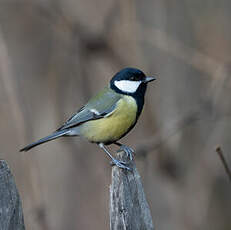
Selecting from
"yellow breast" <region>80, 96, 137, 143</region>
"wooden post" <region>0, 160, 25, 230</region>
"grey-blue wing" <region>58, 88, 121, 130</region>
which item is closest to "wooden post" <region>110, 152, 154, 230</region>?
"wooden post" <region>0, 160, 25, 230</region>

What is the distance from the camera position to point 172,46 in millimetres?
3656

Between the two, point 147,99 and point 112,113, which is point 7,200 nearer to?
point 112,113

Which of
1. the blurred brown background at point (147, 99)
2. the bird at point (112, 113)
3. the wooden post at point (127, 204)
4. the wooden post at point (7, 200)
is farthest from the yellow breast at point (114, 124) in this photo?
the wooden post at point (7, 200)

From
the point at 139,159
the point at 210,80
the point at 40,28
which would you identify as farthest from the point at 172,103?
the point at 40,28

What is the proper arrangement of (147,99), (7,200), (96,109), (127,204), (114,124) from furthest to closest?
1. (147,99)
2. (96,109)
3. (114,124)
4. (127,204)
5. (7,200)

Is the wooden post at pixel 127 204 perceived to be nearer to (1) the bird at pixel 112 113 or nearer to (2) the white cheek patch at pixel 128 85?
(1) the bird at pixel 112 113

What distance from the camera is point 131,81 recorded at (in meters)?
3.18

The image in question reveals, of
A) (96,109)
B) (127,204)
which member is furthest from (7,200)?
(96,109)

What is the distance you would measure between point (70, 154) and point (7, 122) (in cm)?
74

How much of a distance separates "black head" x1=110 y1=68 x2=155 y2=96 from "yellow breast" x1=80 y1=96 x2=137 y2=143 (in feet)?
0.25

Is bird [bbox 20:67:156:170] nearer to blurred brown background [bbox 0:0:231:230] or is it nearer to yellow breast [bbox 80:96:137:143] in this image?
yellow breast [bbox 80:96:137:143]

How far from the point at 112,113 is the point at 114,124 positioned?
0.09m

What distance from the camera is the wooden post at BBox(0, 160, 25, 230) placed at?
164cm

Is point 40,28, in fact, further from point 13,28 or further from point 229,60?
point 229,60
